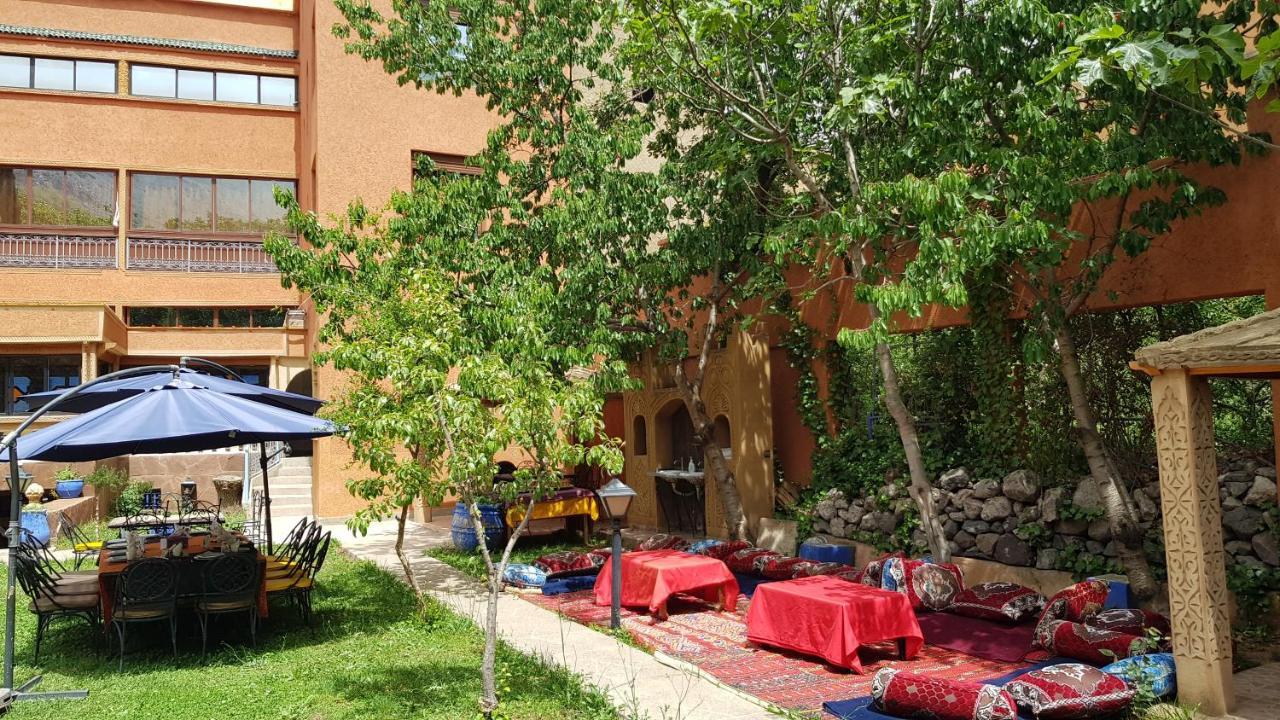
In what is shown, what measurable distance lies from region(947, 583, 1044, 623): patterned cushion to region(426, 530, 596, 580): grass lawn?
5.79 m

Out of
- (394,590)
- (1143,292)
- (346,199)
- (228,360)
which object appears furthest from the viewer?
(228,360)

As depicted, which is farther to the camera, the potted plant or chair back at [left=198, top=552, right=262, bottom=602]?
the potted plant

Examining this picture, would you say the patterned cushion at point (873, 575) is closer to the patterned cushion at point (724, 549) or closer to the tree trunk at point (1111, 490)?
the tree trunk at point (1111, 490)

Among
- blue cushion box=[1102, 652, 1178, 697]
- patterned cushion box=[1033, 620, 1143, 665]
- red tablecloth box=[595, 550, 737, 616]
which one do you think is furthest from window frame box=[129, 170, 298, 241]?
blue cushion box=[1102, 652, 1178, 697]

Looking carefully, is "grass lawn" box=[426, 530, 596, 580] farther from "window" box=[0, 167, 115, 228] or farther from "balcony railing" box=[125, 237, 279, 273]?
"window" box=[0, 167, 115, 228]

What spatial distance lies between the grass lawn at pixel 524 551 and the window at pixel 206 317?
45.7 ft

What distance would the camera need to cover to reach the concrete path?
6370mm

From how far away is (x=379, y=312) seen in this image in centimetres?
824

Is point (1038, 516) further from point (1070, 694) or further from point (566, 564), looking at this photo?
point (566, 564)

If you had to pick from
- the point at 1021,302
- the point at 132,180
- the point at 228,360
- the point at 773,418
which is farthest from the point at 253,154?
the point at 1021,302

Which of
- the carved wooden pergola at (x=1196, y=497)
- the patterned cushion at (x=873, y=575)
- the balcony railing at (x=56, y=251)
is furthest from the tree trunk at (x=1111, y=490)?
the balcony railing at (x=56, y=251)

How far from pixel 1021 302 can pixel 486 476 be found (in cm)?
692

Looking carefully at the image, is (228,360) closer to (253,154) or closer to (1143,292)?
(253,154)

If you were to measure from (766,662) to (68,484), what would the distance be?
1518cm
